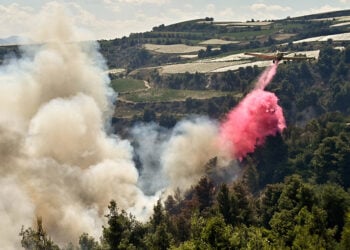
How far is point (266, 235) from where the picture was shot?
8206cm

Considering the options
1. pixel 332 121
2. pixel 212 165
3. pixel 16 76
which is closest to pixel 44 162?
pixel 16 76

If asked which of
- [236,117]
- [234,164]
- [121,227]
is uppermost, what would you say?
[121,227]

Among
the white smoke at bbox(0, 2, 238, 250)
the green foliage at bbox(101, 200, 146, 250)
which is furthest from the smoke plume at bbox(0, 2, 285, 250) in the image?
the green foliage at bbox(101, 200, 146, 250)

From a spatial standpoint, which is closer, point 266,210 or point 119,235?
point 119,235

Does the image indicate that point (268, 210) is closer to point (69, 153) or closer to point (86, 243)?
point (86, 243)

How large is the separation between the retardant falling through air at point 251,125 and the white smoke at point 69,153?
5.52m

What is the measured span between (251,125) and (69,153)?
5170 cm

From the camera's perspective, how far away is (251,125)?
156250 millimetres

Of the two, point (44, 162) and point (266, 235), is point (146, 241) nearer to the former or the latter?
point (266, 235)

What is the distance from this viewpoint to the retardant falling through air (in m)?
155

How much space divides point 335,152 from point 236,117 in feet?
103

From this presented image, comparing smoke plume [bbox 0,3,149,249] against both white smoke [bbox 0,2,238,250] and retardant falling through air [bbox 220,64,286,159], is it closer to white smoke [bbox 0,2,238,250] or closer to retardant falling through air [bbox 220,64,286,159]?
white smoke [bbox 0,2,238,250]

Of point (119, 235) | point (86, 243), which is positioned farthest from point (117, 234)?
point (86, 243)

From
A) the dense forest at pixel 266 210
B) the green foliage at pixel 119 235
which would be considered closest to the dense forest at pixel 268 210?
the dense forest at pixel 266 210
